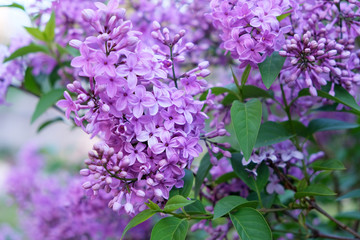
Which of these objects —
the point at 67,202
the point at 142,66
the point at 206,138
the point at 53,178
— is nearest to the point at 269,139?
the point at 206,138

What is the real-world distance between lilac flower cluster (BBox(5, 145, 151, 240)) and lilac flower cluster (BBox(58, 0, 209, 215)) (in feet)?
2.24

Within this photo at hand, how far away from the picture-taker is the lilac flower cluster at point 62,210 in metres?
1.54

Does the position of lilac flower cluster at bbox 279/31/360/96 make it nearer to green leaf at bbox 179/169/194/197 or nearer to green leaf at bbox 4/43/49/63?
green leaf at bbox 179/169/194/197

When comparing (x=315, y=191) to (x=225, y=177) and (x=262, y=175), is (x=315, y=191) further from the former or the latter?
(x=225, y=177)

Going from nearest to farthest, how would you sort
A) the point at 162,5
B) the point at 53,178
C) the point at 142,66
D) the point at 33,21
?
the point at 142,66 → the point at 33,21 → the point at 162,5 → the point at 53,178

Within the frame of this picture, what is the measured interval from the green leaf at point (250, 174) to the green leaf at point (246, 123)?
0.18 metres

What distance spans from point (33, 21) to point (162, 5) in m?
0.57

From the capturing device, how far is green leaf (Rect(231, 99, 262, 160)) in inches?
33.0

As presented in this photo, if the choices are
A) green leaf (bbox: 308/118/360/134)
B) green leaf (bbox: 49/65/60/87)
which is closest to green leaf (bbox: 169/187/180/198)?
green leaf (bbox: 308/118/360/134)

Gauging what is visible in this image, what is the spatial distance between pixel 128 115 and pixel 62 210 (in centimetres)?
128

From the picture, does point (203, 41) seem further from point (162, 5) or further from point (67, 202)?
point (67, 202)

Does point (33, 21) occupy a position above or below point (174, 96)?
below

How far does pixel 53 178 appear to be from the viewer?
7.47 feet

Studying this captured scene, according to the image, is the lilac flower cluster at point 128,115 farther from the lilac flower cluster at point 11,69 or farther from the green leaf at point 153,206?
the lilac flower cluster at point 11,69
